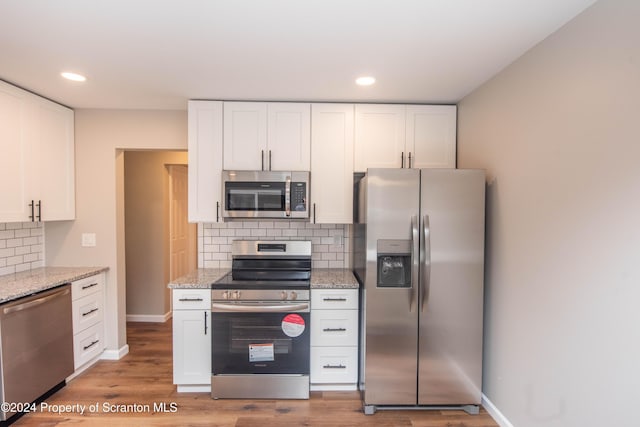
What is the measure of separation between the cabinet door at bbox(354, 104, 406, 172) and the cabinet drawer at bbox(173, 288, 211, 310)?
164 centimetres

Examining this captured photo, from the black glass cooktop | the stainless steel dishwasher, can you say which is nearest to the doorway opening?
the stainless steel dishwasher

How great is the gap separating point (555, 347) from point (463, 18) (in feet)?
5.72

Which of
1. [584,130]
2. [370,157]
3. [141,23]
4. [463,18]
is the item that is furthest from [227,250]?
[584,130]

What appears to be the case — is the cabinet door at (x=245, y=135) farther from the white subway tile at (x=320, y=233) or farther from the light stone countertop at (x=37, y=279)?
the light stone countertop at (x=37, y=279)

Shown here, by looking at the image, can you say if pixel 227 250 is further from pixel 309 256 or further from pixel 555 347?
pixel 555 347

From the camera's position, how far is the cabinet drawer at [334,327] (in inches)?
102

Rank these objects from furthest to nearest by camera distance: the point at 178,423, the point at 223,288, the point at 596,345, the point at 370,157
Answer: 1. the point at 370,157
2. the point at 223,288
3. the point at 178,423
4. the point at 596,345

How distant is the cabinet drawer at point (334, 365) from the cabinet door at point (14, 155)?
259 centimetres

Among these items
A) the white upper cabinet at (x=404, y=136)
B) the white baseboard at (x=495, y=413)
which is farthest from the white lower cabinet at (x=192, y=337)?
the white baseboard at (x=495, y=413)

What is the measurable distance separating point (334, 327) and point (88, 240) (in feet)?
8.16

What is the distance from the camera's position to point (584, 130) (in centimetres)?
153

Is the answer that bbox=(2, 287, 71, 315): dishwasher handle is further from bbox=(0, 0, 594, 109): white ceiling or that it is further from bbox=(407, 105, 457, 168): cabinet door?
bbox=(407, 105, 457, 168): cabinet door

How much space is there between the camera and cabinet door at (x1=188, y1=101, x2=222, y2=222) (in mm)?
2801

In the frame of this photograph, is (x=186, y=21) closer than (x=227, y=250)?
Yes
